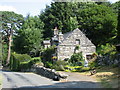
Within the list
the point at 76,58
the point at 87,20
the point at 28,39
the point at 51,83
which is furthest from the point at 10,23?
the point at 51,83

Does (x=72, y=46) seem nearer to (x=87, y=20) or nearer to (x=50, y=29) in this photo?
(x=87, y=20)

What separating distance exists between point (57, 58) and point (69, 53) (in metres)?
2.03

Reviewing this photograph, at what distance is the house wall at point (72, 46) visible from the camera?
27.6 metres

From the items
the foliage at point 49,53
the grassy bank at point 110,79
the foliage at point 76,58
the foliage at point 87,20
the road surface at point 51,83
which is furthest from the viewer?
the foliage at point 87,20

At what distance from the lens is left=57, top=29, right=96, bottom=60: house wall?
27578mm

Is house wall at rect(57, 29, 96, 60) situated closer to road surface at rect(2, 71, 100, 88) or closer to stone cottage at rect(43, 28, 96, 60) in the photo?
stone cottage at rect(43, 28, 96, 60)

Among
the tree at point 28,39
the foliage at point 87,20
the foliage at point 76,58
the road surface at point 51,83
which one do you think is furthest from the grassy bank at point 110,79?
the tree at point 28,39

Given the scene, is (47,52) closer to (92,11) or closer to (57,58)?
(57,58)

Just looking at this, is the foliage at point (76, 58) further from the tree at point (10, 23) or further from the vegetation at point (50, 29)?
the tree at point (10, 23)

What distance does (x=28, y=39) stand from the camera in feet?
126

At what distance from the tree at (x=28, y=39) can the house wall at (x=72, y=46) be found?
11.2 m

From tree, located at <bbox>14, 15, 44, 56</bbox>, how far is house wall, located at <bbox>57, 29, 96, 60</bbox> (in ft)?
36.6

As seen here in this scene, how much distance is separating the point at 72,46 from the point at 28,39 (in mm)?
13135

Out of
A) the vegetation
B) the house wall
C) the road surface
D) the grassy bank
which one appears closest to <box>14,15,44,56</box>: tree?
the vegetation
